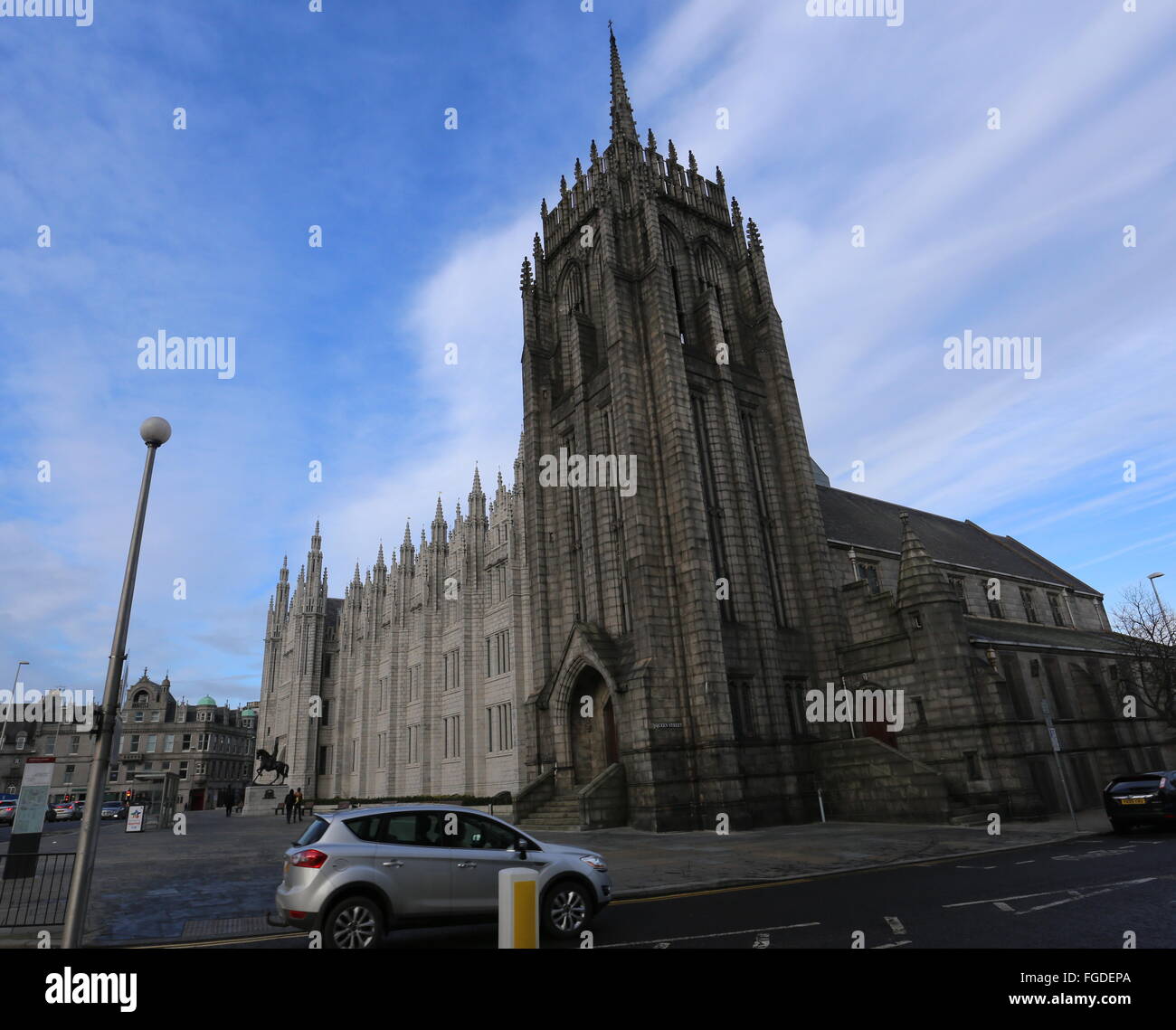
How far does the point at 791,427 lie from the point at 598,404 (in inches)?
368

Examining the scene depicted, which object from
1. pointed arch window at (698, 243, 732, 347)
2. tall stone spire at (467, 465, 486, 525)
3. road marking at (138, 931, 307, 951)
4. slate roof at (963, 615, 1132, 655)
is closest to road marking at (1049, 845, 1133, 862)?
slate roof at (963, 615, 1132, 655)

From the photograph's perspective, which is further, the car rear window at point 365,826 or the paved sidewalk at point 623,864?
the paved sidewalk at point 623,864

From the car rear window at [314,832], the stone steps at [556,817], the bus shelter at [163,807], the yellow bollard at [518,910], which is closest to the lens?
the yellow bollard at [518,910]

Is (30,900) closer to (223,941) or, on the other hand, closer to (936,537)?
(223,941)

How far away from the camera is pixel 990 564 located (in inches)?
1716

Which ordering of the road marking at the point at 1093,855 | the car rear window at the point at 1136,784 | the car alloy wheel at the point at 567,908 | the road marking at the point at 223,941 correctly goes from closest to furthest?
the car alloy wheel at the point at 567,908, the road marking at the point at 223,941, the road marking at the point at 1093,855, the car rear window at the point at 1136,784

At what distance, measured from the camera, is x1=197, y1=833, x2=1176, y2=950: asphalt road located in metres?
7.39

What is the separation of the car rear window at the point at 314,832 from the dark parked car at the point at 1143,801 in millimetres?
18795

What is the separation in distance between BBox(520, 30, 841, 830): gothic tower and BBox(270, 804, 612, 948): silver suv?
1605 cm

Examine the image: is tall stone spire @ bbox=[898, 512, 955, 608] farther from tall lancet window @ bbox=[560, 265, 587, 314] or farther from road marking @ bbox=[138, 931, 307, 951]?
road marking @ bbox=[138, 931, 307, 951]

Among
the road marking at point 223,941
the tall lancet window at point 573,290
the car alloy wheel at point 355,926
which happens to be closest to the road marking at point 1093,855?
the car alloy wheel at point 355,926

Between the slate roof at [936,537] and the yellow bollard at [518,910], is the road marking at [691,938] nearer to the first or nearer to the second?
the yellow bollard at [518,910]

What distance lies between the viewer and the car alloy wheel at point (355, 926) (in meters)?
7.49

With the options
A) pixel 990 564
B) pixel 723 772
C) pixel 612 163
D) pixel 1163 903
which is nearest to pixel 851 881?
pixel 1163 903
